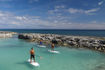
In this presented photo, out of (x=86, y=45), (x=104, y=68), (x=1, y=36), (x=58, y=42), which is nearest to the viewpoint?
(x=104, y=68)

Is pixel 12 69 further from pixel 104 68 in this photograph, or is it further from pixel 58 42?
pixel 58 42

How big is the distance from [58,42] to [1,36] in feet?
107

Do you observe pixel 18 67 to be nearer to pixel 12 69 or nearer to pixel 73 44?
pixel 12 69

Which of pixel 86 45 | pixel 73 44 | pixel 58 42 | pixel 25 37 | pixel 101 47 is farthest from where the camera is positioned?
pixel 25 37

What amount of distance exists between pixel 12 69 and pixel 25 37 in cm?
3349

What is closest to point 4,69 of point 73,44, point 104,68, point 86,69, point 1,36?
point 86,69

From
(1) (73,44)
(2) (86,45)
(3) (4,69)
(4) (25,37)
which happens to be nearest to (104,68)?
(3) (4,69)

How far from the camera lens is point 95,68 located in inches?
475

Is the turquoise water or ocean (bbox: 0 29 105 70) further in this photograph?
ocean (bbox: 0 29 105 70)

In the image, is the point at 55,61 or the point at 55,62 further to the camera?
the point at 55,61

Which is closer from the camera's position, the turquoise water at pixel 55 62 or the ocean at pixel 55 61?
the turquoise water at pixel 55 62

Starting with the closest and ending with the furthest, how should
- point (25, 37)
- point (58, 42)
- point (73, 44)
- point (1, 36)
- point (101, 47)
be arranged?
1. point (101, 47)
2. point (73, 44)
3. point (58, 42)
4. point (25, 37)
5. point (1, 36)

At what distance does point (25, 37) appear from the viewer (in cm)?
4378

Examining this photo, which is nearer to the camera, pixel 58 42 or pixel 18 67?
pixel 18 67
